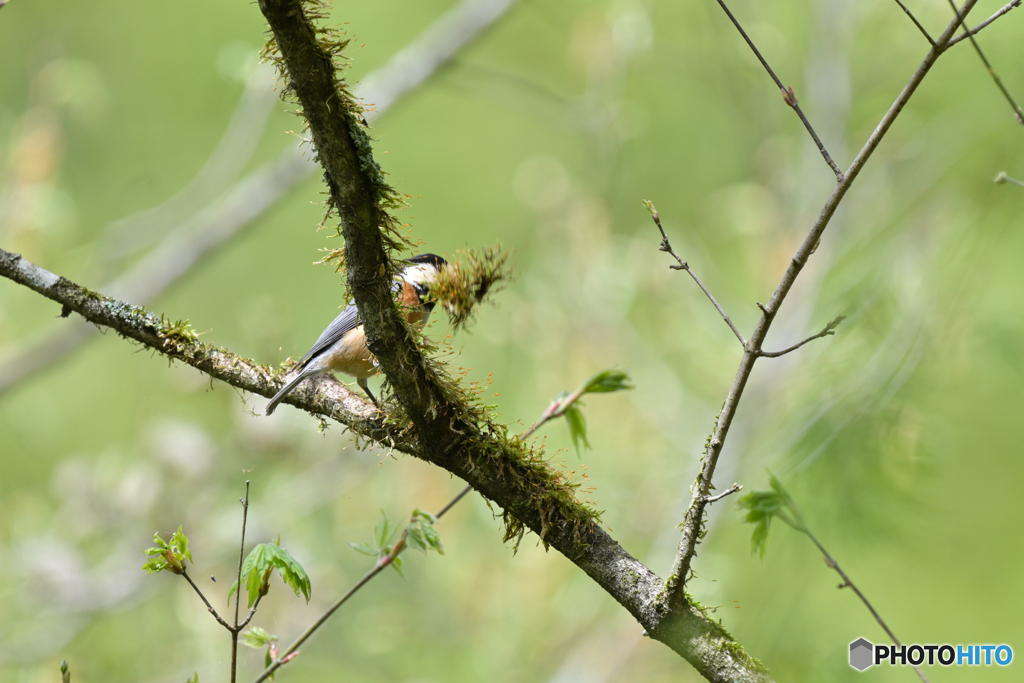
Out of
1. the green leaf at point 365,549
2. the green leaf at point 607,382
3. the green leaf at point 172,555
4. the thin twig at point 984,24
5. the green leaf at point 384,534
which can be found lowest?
the green leaf at point 172,555

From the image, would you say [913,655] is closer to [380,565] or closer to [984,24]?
[380,565]

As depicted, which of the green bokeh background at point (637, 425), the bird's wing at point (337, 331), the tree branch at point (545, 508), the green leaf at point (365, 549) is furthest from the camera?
the green bokeh background at point (637, 425)

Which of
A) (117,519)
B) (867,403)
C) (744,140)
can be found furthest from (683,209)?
(117,519)

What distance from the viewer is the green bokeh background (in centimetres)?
272

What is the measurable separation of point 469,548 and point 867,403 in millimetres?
2166

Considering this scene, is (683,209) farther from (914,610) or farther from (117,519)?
(117,519)

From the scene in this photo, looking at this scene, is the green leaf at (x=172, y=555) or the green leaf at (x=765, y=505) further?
the green leaf at (x=765, y=505)

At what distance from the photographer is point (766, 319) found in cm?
82

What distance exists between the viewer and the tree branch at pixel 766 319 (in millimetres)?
760

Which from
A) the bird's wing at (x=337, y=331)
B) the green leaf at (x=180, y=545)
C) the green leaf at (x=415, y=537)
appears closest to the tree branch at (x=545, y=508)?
the green leaf at (x=415, y=537)

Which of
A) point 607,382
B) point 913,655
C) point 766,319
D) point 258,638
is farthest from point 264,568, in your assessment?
point 913,655

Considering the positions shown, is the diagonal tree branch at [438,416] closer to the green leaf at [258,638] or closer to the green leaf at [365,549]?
the green leaf at [365,549]

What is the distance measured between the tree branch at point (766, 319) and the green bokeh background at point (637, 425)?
59.2 inches

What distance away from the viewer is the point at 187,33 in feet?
21.8
